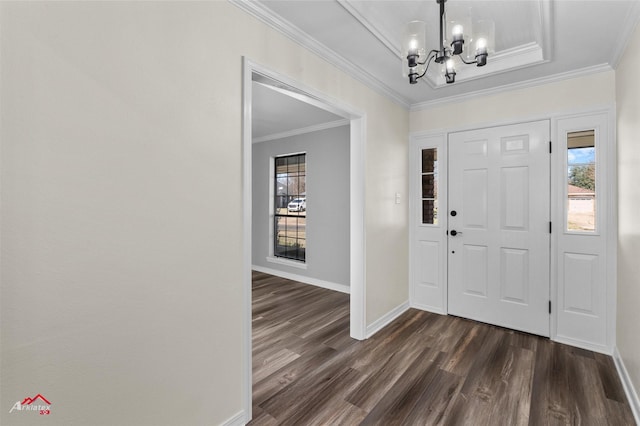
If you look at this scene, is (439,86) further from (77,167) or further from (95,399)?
(95,399)

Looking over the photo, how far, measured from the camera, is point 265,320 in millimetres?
3439

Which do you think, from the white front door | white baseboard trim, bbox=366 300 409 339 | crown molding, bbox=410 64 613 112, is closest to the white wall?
white baseboard trim, bbox=366 300 409 339

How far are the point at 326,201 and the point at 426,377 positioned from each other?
2937 mm

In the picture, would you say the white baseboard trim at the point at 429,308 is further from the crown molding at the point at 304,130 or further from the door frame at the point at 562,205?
the crown molding at the point at 304,130

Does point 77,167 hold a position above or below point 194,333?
above

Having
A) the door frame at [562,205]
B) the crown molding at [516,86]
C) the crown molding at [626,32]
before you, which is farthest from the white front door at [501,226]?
the crown molding at [626,32]

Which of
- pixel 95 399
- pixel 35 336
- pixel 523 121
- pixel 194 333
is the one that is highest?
pixel 523 121

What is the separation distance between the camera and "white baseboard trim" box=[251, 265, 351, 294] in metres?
4.57

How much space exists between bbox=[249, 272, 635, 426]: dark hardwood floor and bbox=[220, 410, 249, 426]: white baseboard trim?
0.31 feet

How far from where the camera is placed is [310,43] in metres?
2.25

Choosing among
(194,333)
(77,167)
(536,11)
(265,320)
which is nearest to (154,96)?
(77,167)

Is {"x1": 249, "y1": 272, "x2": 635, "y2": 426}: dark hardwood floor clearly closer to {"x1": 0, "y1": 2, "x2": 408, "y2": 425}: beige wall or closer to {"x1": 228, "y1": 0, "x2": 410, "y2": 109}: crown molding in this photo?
{"x1": 0, "y1": 2, "x2": 408, "y2": 425}: beige wall

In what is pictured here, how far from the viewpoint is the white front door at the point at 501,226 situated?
2.98 m

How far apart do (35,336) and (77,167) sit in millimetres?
655
